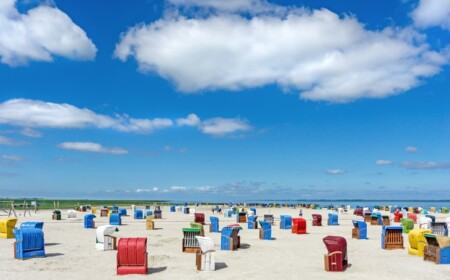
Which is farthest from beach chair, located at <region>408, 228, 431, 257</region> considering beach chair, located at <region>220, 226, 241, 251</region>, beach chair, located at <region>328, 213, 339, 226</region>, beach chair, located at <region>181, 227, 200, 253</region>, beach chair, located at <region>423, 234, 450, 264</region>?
beach chair, located at <region>328, 213, 339, 226</region>

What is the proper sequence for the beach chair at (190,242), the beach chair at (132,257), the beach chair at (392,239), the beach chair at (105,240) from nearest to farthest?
the beach chair at (132,257)
the beach chair at (190,242)
the beach chair at (105,240)
the beach chair at (392,239)

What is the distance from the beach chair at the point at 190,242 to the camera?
20.9m

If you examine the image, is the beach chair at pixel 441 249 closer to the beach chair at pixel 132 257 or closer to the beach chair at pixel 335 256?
the beach chair at pixel 335 256

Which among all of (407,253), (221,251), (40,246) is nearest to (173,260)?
(221,251)

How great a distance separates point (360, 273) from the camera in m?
16.0

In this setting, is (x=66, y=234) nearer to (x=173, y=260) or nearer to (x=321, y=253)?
(x=173, y=260)

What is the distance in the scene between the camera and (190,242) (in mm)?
21078

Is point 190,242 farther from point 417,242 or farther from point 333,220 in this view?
point 333,220

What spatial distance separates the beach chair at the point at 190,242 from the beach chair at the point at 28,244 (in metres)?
6.39

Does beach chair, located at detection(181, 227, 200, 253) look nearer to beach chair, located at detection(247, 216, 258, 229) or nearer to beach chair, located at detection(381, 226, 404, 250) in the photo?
beach chair, located at detection(381, 226, 404, 250)

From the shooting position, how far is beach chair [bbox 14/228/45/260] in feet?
60.2

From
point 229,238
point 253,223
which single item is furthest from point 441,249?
point 253,223

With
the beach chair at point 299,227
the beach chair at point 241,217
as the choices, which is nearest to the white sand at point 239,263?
the beach chair at point 299,227

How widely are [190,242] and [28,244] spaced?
23.5ft
